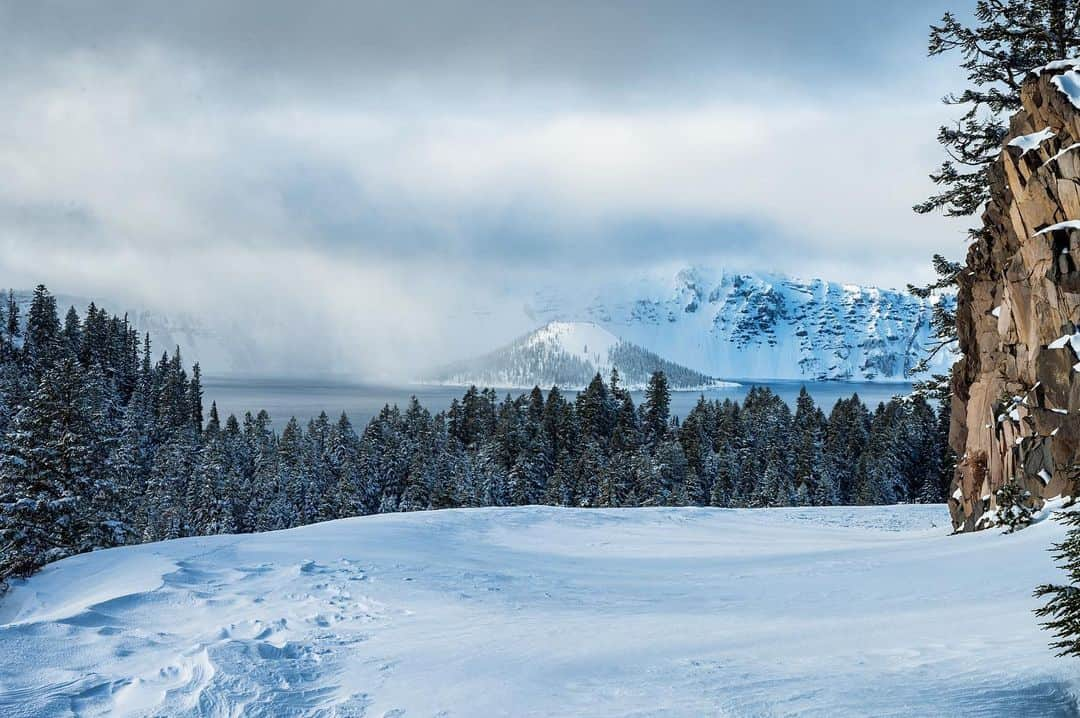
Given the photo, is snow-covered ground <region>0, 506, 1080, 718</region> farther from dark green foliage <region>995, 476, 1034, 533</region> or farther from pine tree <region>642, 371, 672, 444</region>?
pine tree <region>642, 371, 672, 444</region>

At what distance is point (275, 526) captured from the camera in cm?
4806

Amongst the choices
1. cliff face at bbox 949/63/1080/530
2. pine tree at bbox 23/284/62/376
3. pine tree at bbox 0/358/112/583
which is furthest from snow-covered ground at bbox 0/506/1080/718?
pine tree at bbox 23/284/62/376

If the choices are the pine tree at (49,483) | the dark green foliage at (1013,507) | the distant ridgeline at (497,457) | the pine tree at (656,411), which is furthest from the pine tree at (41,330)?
the dark green foliage at (1013,507)

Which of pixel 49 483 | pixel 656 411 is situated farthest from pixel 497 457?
pixel 49 483

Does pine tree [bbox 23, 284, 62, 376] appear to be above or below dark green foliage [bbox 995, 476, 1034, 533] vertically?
above

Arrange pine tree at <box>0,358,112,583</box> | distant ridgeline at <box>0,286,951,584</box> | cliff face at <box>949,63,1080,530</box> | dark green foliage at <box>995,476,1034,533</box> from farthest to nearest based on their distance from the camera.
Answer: distant ridgeline at <box>0,286,951,584</box> < pine tree at <box>0,358,112,583</box> < cliff face at <box>949,63,1080,530</box> < dark green foliage at <box>995,476,1034,533</box>

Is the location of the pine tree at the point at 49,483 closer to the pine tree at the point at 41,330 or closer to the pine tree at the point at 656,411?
the pine tree at the point at 656,411

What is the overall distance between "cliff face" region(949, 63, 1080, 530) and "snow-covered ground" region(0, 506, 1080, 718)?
6.52 ft

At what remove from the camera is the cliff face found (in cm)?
1112

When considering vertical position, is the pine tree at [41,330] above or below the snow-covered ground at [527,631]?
above

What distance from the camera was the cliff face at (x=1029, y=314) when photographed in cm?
1112

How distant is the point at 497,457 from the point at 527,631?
47017 mm

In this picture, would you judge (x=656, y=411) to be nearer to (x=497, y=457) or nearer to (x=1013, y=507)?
(x=497, y=457)

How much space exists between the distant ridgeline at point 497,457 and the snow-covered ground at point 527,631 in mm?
28666
